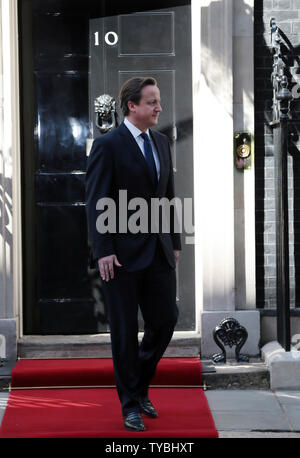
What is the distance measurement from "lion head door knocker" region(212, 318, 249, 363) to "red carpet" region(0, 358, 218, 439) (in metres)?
0.22

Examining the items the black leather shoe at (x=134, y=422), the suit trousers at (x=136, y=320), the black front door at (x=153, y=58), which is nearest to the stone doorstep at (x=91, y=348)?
A: the suit trousers at (x=136, y=320)

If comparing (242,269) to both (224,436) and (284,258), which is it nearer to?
(284,258)

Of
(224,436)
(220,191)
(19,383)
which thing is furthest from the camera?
(220,191)

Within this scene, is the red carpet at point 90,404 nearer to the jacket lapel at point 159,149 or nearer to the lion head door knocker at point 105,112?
the jacket lapel at point 159,149

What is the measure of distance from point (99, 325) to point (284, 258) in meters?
1.65

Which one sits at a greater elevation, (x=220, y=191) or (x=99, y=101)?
(x=99, y=101)

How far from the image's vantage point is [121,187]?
4996 millimetres

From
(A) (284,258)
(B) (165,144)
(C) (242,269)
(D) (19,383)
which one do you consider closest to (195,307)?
(C) (242,269)

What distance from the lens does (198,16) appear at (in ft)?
21.7

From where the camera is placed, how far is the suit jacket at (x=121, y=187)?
16.2 feet

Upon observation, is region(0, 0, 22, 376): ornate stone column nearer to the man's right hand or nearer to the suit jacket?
the suit jacket

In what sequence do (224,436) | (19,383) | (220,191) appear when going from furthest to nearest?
(220,191) → (19,383) → (224,436)

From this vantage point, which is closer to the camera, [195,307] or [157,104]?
[157,104]

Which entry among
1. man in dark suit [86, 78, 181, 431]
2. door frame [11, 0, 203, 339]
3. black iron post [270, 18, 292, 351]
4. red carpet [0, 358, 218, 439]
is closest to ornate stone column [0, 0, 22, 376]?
door frame [11, 0, 203, 339]
